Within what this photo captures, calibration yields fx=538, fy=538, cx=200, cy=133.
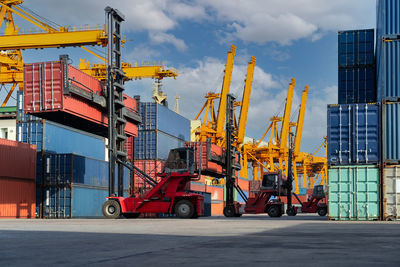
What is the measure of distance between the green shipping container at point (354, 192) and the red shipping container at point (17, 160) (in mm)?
20238

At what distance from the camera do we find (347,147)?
25641 millimetres

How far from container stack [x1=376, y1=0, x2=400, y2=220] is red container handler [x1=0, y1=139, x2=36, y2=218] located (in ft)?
74.3

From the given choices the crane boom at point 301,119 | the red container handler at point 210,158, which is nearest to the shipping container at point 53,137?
the red container handler at point 210,158

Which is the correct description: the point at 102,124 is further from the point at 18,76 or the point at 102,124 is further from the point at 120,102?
the point at 18,76

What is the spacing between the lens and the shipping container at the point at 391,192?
24219 millimetres

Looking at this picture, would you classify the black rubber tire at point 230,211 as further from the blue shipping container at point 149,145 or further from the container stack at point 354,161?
the container stack at point 354,161

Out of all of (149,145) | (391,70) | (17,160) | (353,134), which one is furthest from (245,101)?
(391,70)

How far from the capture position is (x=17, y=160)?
115ft

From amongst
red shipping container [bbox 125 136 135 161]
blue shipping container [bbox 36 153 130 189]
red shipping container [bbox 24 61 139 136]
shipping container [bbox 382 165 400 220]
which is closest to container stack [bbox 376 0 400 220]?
shipping container [bbox 382 165 400 220]

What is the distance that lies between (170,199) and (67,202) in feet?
37.2

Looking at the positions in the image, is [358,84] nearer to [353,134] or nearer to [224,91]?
[353,134]

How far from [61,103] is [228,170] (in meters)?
16.5

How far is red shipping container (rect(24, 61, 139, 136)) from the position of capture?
2658 centimetres

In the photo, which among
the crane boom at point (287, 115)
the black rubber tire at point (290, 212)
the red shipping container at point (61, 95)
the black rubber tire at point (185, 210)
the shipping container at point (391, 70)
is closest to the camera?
the shipping container at point (391, 70)
